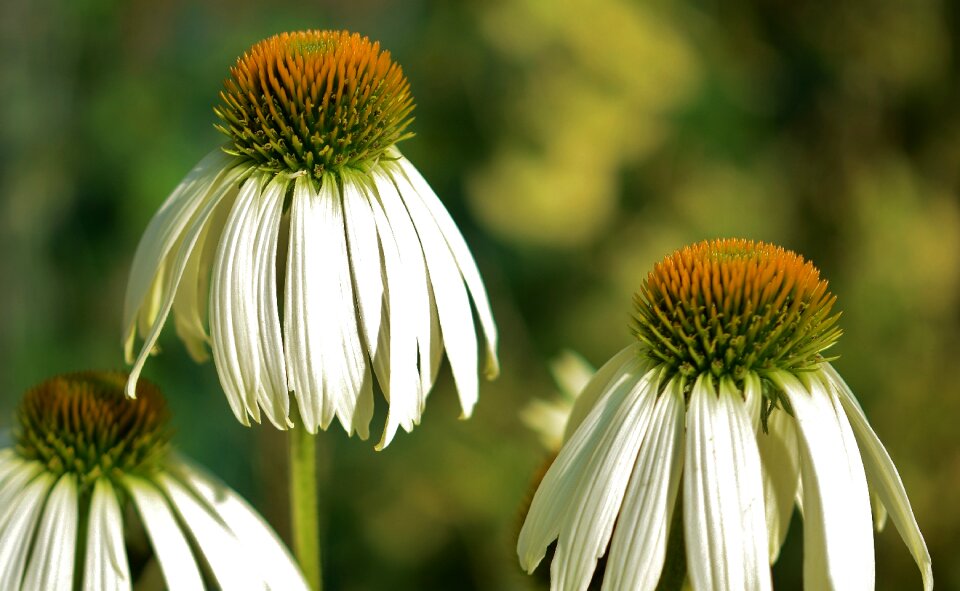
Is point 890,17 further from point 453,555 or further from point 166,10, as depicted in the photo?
point 166,10

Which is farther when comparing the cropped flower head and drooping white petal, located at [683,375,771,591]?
the cropped flower head

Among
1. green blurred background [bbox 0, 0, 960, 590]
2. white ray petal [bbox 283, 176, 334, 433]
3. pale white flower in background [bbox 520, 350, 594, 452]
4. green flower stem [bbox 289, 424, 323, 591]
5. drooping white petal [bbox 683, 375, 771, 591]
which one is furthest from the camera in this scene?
green blurred background [bbox 0, 0, 960, 590]

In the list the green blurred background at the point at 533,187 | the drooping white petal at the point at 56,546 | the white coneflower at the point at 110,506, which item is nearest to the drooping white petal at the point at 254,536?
the white coneflower at the point at 110,506

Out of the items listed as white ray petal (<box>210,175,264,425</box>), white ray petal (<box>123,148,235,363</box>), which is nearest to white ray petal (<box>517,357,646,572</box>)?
white ray petal (<box>210,175,264,425</box>)

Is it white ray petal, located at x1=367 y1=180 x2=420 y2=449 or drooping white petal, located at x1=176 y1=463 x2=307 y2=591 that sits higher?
white ray petal, located at x1=367 y1=180 x2=420 y2=449

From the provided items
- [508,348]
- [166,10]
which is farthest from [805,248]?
[166,10]

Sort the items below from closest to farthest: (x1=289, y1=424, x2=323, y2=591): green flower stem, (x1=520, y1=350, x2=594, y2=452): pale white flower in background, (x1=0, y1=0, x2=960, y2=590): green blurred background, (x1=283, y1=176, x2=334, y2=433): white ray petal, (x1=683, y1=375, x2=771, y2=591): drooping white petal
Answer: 1. (x1=683, y1=375, x2=771, y2=591): drooping white petal
2. (x1=283, y1=176, x2=334, y2=433): white ray petal
3. (x1=289, y1=424, x2=323, y2=591): green flower stem
4. (x1=520, y1=350, x2=594, y2=452): pale white flower in background
5. (x1=0, y1=0, x2=960, y2=590): green blurred background

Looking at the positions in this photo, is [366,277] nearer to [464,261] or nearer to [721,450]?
[464,261]

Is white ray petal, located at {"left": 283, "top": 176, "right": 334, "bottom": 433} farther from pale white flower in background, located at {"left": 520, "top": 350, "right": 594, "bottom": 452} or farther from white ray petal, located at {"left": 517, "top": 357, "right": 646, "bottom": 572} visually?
pale white flower in background, located at {"left": 520, "top": 350, "right": 594, "bottom": 452}

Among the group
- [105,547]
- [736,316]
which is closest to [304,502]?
[105,547]
